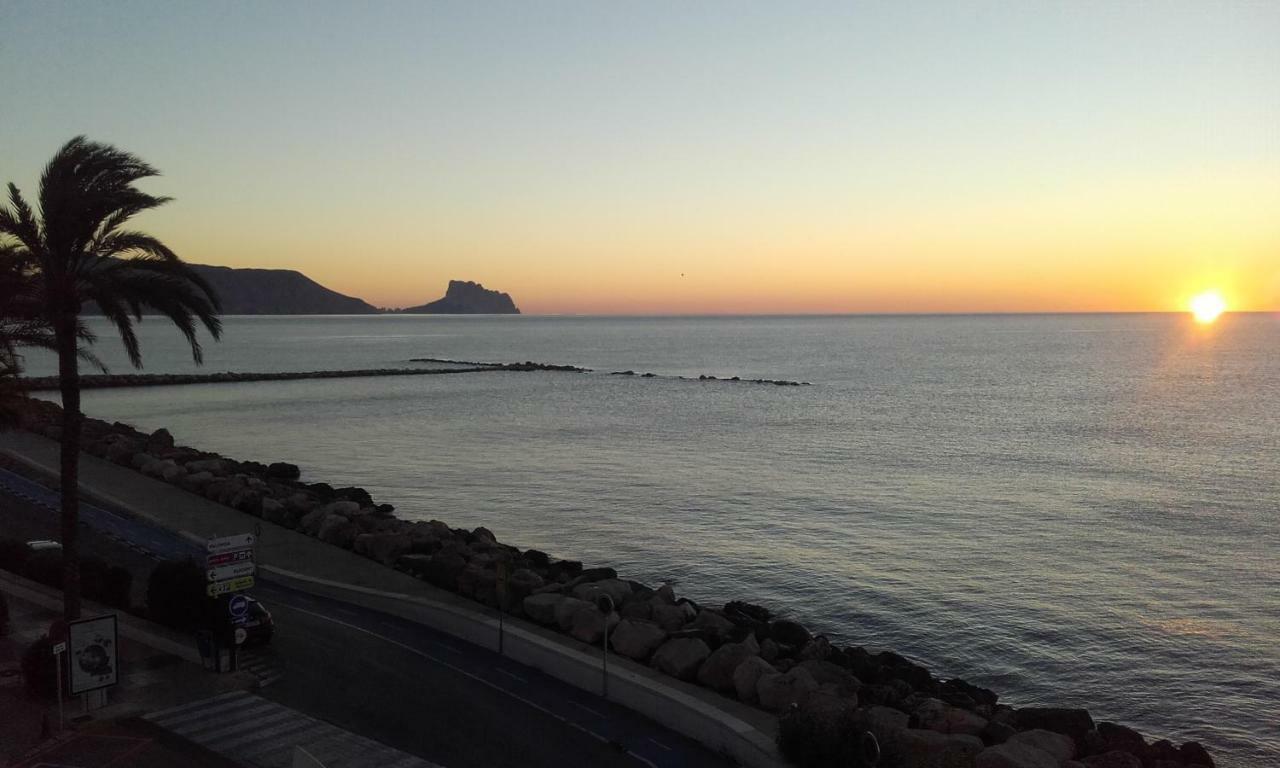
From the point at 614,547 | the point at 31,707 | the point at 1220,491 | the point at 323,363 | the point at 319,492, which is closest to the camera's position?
the point at 31,707

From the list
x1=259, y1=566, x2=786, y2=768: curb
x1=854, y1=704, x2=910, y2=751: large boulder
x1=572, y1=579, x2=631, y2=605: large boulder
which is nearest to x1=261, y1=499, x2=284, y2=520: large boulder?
x1=259, y1=566, x2=786, y2=768: curb

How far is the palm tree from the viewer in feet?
51.9

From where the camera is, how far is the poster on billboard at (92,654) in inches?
541

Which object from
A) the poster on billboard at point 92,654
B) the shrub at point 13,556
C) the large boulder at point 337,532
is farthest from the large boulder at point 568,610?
the shrub at point 13,556

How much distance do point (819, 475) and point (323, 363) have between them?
12288 centimetres

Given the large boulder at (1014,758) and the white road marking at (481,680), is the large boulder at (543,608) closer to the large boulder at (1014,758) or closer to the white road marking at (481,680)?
the white road marking at (481,680)

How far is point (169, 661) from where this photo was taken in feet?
54.4

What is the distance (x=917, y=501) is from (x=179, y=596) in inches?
1329

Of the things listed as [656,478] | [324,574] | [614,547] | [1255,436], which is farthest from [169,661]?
[1255,436]

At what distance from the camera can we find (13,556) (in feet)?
68.3

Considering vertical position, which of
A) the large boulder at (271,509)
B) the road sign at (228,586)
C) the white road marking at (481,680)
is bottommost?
the white road marking at (481,680)

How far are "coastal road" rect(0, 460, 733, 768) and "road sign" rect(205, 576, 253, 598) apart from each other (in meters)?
1.73

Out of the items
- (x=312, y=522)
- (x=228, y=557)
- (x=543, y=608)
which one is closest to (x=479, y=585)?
(x=543, y=608)

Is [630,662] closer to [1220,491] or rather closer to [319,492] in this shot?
[319,492]
